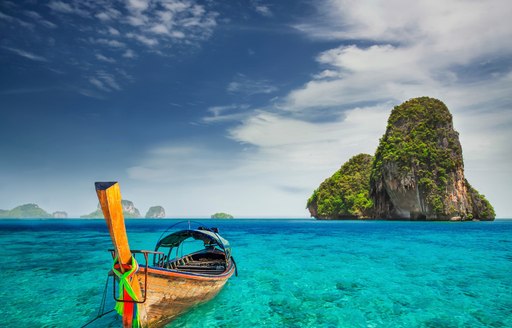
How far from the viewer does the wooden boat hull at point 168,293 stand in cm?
721

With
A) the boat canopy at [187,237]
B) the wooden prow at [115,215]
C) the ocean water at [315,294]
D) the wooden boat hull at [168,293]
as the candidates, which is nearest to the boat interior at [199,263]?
the boat canopy at [187,237]

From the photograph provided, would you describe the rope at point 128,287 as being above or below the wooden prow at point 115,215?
below

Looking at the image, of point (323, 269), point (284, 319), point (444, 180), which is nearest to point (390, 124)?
point (444, 180)

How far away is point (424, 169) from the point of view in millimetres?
81062

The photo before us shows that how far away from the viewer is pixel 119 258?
243 inches

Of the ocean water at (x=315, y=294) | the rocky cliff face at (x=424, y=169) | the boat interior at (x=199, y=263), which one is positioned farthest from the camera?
the rocky cliff face at (x=424, y=169)

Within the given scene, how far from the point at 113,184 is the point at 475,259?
26.5 metres

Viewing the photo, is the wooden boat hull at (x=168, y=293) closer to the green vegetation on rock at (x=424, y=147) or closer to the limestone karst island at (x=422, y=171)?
the limestone karst island at (x=422, y=171)

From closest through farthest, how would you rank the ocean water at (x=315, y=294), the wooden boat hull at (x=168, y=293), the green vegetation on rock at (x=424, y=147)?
1. the wooden boat hull at (x=168, y=293)
2. the ocean water at (x=315, y=294)
3. the green vegetation on rock at (x=424, y=147)

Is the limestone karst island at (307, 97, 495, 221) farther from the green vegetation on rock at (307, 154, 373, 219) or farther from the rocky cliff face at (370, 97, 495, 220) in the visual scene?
the green vegetation on rock at (307, 154, 373, 219)

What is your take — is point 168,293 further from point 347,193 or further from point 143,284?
point 347,193

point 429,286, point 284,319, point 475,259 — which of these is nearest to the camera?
point 284,319

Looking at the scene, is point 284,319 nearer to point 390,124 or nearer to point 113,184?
point 113,184

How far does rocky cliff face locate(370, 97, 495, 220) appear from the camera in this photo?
256ft
